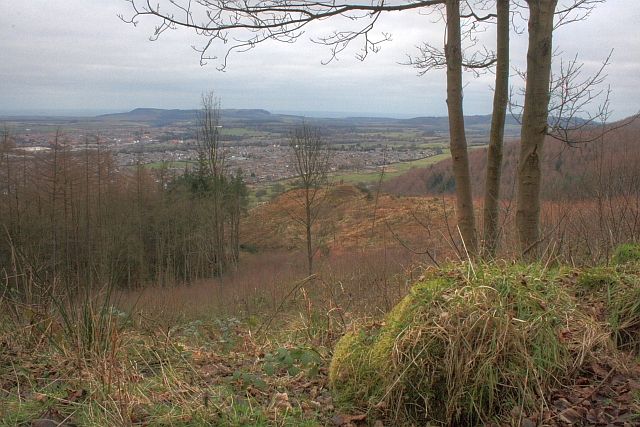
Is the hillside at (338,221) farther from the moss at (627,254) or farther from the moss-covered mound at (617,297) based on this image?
the moss-covered mound at (617,297)

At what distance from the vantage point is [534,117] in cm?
586

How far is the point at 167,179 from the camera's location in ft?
93.3

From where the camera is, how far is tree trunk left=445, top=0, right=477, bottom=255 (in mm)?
7078

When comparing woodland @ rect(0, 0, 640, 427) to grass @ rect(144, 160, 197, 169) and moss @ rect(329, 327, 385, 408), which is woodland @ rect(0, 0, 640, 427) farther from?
grass @ rect(144, 160, 197, 169)

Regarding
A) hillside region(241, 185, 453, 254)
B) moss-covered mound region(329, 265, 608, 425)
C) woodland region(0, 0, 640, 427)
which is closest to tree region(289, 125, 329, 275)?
hillside region(241, 185, 453, 254)

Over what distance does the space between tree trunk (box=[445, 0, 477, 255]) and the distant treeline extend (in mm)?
7201

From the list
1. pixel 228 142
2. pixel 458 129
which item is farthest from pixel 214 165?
pixel 458 129

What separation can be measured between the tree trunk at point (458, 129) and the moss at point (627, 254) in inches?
81.3

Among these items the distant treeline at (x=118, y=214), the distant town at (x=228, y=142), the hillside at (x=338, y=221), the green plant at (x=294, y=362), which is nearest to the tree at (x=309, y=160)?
the hillside at (x=338, y=221)

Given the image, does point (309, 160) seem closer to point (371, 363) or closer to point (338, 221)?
point (338, 221)

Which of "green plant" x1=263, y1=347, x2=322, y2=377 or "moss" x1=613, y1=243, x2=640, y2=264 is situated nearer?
"green plant" x1=263, y1=347, x2=322, y2=377

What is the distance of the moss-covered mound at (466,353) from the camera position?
10.6 feet

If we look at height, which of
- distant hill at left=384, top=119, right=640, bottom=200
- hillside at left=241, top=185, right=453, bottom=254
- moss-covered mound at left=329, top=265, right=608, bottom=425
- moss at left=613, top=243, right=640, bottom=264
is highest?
distant hill at left=384, top=119, right=640, bottom=200

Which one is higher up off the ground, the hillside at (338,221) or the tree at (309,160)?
the tree at (309,160)
